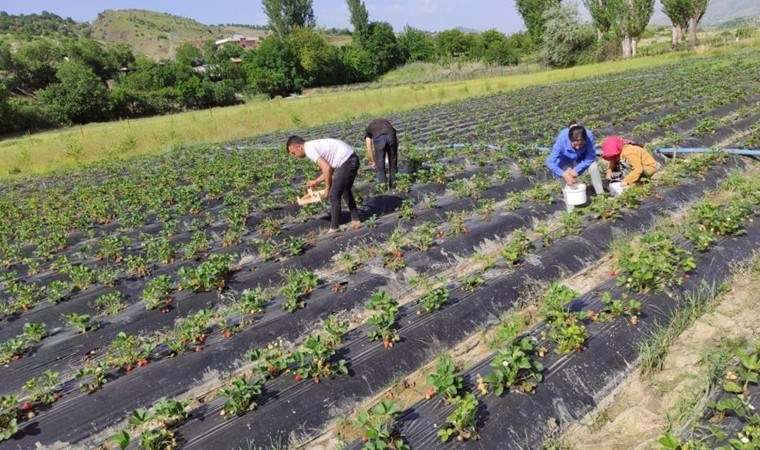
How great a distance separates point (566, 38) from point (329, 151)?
44.7 metres

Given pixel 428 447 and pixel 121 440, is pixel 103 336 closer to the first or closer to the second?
pixel 121 440

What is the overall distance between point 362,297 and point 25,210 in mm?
9450

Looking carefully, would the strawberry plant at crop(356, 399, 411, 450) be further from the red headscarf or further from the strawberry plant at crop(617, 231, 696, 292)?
the red headscarf

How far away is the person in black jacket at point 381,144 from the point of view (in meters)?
7.93

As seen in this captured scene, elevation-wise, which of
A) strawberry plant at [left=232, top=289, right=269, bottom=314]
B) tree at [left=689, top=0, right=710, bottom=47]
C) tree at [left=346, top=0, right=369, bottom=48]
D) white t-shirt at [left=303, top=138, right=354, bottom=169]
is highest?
tree at [left=346, top=0, right=369, bottom=48]

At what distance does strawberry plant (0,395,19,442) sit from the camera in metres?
3.19

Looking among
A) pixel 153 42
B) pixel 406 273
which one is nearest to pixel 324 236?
pixel 406 273

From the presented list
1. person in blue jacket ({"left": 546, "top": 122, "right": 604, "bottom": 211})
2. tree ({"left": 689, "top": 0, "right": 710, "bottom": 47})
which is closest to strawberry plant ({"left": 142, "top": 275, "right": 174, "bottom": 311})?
person in blue jacket ({"left": 546, "top": 122, "right": 604, "bottom": 211})

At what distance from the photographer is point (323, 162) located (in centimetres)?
598

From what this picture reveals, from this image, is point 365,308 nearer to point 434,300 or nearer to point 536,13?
point 434,300

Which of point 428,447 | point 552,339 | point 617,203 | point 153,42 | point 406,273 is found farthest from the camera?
point 153,42

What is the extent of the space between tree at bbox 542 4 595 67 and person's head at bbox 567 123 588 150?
43.3 meters

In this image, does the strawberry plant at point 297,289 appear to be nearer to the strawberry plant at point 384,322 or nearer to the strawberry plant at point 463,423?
the strawberry plant at point 384,322

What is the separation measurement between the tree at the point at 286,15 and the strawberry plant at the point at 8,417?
65.9 metres
